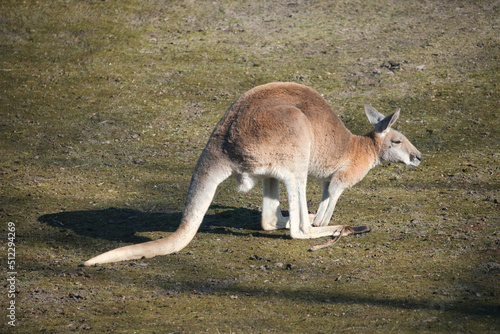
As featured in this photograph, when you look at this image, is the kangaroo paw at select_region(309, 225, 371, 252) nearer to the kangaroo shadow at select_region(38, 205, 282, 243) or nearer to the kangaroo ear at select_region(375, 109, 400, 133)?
the kangaroo shadow at select_region(38, 205, 282, 243)

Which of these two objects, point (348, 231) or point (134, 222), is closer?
point (348, 231)

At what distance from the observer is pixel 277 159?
4.95 metres

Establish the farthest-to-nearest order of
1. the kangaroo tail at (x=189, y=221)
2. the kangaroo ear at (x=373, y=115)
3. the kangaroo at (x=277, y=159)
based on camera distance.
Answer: the kangaroo ear at (x=373, y=115)
the kangaroo at (x=277, y=159)
the kangaroo tail at (x=189, y=221)

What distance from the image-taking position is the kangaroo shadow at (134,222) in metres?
5.40

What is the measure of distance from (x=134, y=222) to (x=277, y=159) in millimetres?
1681

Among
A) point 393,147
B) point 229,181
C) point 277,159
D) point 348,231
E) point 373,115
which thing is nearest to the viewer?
point 277,159

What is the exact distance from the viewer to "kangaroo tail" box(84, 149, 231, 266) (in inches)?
177

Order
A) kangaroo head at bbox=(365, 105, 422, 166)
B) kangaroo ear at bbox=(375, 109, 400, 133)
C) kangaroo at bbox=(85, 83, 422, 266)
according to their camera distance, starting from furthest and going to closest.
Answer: kangaroo head at bbox=(365, 105, 422, 166) < kangaroo ear at bbox=(375, 109, 400, 133) < kangaroo at bbox=(85, 83, 422, 266)

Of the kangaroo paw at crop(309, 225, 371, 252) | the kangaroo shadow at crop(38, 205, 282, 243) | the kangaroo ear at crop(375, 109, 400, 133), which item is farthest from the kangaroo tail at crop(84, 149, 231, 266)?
the kangaroo ear at crop(375, 109, 400, 133)

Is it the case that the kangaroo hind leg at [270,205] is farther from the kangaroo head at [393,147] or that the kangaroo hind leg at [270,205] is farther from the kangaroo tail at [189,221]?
the kangaroo head at [393,147]

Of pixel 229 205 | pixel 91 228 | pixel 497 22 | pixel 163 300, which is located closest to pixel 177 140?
pixel 229 205

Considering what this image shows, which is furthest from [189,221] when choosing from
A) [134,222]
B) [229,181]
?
[229,181]

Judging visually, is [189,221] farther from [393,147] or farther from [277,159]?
[393,147]

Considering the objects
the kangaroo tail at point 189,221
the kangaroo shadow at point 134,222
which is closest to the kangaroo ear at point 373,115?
the kangaroo shadow at point 134,222
